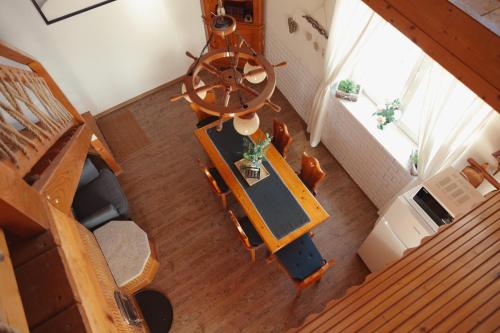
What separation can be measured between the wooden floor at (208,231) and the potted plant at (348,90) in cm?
110

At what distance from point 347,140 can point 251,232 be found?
1.78 meters

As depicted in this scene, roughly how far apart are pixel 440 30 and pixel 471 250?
5.31 feet

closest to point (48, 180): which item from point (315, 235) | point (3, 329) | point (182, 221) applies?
point (3, 329)

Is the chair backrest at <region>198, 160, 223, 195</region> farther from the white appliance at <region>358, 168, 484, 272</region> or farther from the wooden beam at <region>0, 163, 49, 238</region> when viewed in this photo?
the wooden beam at <region>0, 163, 49, 238</region>

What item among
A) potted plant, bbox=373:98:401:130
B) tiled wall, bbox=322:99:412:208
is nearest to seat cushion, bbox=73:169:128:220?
tiled wall, bbox=322:99:412:208

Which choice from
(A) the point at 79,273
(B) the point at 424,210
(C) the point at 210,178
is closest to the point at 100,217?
(C) the point at 210,178

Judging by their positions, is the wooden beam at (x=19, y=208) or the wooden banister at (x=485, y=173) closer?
the wooden beam at (x=19, y=208)

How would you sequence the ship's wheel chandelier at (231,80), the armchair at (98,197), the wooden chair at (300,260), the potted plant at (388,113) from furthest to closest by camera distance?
1. the armchair at (98,197)
2. the potted plant at (388,113)
3. the wooden chair at (300,260)
4. the ship's wheel chandelier at (231,80)

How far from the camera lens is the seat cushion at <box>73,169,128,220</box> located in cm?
412

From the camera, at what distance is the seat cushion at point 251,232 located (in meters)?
4.02

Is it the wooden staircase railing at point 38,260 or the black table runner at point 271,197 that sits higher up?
the wooden staircase railing at point 38,260

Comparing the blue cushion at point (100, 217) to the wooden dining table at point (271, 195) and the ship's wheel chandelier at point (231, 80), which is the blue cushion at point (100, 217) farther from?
the ship's wheel chandelier at point (231, 80)

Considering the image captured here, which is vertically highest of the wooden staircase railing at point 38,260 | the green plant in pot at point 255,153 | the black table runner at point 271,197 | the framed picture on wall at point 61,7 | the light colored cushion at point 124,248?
the wooden staircase railing at point 38,260

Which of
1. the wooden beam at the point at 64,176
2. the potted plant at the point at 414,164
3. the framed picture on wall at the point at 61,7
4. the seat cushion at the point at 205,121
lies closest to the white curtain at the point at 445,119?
the potted plant at the point at 414,164
